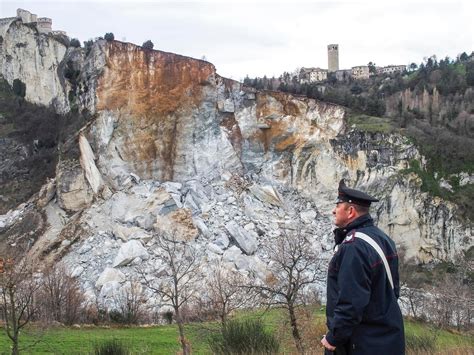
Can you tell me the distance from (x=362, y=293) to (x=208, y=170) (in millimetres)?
35699

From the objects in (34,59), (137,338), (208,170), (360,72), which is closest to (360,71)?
(360,72)

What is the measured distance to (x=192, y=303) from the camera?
27.0 m

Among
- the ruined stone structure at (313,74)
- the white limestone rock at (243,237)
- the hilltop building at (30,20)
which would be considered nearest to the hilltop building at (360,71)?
the ruined stone structure at (313,74)

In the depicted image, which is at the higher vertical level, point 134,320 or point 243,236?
point 243,236

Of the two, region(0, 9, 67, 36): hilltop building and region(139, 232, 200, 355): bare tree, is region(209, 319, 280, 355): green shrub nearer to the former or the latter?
region(139, 232, 200, 355): bare tree

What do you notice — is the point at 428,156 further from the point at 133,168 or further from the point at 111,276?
the point at 111,276

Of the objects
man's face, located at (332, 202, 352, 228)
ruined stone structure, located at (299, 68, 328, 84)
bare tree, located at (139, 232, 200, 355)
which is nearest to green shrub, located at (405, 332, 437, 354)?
man's face, located at (332, 202, 352, 228)

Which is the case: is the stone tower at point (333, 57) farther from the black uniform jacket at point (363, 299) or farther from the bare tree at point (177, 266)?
the black uniform jacket at point (363, 299)

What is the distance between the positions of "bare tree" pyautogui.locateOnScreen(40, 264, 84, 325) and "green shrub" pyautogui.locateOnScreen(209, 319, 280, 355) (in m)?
14.8

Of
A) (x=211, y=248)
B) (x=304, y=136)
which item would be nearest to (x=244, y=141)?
(x=304, y=136)

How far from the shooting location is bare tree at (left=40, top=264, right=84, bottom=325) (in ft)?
74.6

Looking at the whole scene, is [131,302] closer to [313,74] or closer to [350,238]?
[350,238]

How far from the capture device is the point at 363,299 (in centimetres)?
390

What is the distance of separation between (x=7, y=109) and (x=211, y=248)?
77.9 ft
